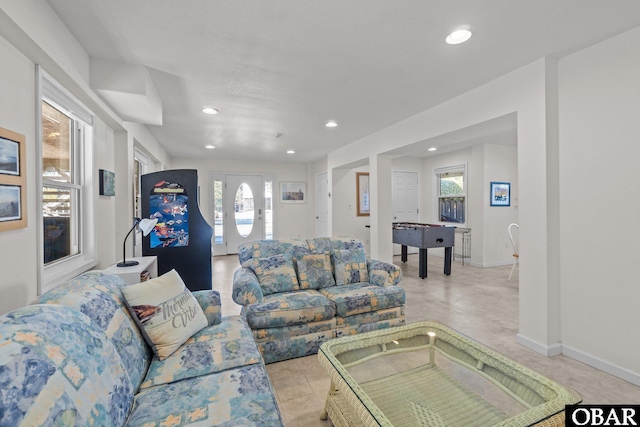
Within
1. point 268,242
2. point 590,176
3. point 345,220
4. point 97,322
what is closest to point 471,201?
point 345,220

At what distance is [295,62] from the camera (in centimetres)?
244

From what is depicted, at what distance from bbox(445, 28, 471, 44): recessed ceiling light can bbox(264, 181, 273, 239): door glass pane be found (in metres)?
6.01

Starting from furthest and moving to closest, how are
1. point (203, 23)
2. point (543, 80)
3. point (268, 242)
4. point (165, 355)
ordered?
1. point (268, 242)
2. point (543, 80)
3. point (203, 23)
4. point (165, 355)

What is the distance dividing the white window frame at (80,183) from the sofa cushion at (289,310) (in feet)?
4.44

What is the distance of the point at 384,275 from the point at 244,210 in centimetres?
523

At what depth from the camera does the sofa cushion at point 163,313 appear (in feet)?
5.10

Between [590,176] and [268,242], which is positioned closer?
[590,176]

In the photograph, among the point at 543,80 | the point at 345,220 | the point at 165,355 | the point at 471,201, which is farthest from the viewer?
the point at 345,220

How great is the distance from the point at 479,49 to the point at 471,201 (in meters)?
4.31

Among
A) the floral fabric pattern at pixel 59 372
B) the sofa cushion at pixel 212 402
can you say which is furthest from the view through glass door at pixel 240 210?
the floral fabric pattern at pixel 59 372

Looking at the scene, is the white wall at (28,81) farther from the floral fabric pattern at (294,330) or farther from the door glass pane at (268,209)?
the door glass pane at (268,209)

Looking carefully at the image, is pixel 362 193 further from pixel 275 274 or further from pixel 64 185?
pixel 64 185

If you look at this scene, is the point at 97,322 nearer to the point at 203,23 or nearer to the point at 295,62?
the point at 203,23

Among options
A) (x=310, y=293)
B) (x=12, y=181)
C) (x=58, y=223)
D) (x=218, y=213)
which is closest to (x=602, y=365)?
(x=310, y=293)
